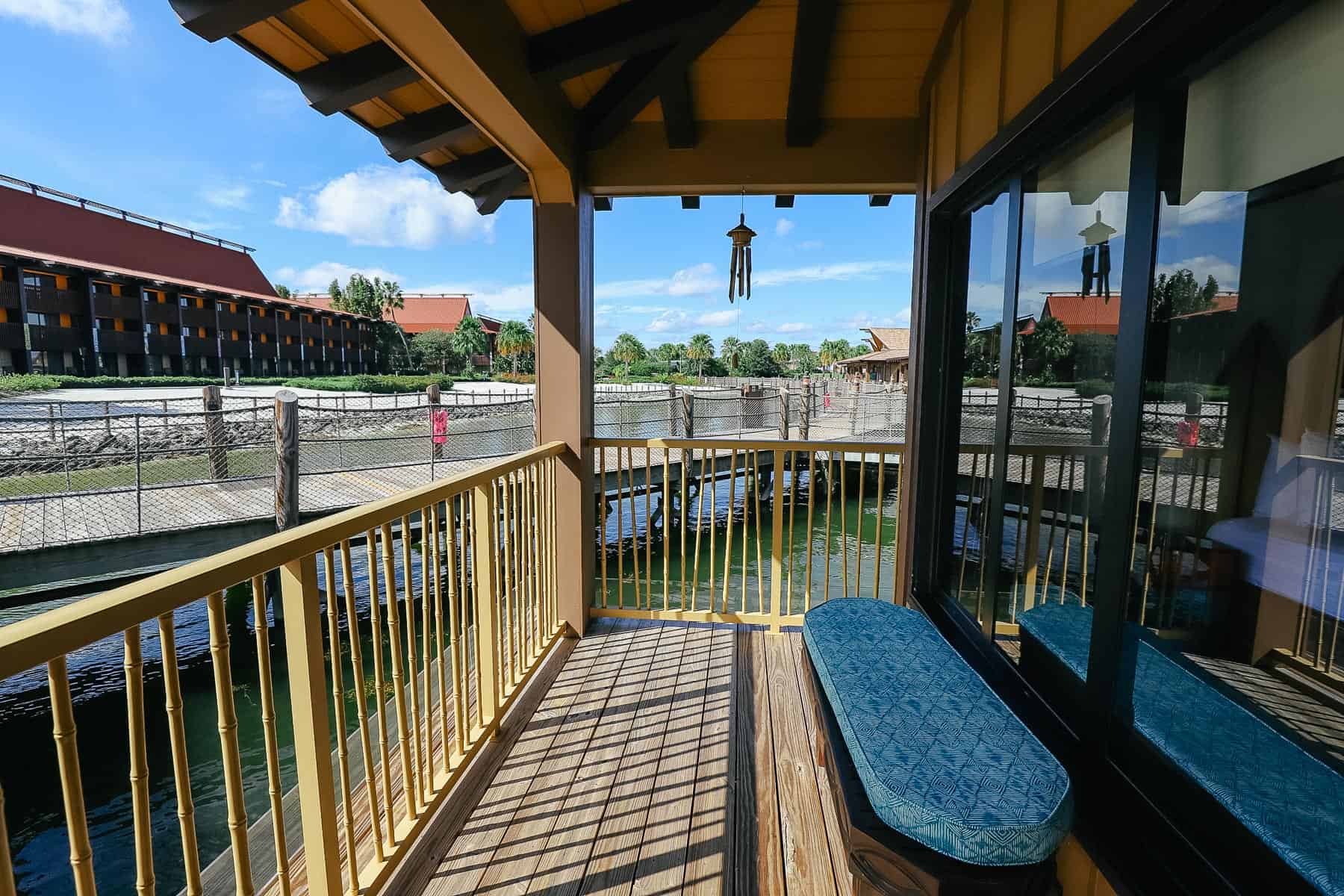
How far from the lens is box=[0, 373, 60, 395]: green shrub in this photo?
16438mm

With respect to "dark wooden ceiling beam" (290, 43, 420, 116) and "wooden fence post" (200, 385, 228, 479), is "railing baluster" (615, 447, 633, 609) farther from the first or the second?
"wooden fence post" (200, 385, 228, 479)

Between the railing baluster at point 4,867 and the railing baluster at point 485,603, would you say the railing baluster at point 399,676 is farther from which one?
the railing baluster at point 4,867

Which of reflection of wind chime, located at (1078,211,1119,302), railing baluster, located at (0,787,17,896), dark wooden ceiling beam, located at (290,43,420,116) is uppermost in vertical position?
dark wooden ceiling beam, located at (290,43,420,116)

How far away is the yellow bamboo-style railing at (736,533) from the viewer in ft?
11.3

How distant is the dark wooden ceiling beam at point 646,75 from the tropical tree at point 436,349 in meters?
46.1

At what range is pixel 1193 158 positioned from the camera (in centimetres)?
120

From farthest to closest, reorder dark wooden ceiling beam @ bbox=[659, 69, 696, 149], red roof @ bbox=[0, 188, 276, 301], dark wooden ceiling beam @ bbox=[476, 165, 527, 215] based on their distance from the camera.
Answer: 1. red roof @ bbox=[0, 188, 276, 301]
2. dark wooden ceiling beam @ bbox=[476, 165, 527, 215]
3. dark wooden ceiling beam @ bbox=[659, 69, 696, 149]

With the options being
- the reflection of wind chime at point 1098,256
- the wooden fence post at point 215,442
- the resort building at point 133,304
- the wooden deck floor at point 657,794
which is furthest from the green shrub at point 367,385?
the reflection of wind chime at point 1098,256

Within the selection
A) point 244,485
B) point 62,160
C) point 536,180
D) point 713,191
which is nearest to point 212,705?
point 244,485

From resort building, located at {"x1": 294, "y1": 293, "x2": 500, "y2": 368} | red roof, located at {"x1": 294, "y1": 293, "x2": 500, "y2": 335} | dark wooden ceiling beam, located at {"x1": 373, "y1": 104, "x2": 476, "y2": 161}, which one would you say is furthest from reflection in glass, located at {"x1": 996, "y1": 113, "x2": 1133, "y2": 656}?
red roof, located at {"x1": 294, "y1": 293, "x2": 500, "y2": 335}

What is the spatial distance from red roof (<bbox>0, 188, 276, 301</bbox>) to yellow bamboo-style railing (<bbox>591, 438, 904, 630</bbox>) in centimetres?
2515

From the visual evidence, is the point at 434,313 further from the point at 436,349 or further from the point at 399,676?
the point at 399,676

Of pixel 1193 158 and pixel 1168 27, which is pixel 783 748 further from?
pixel 1168 27

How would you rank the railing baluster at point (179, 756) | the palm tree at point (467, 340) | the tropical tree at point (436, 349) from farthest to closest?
the palm tree at point (467, 340), the tropical tree at point (436, 349), the railing baluster at point (179, 756)
